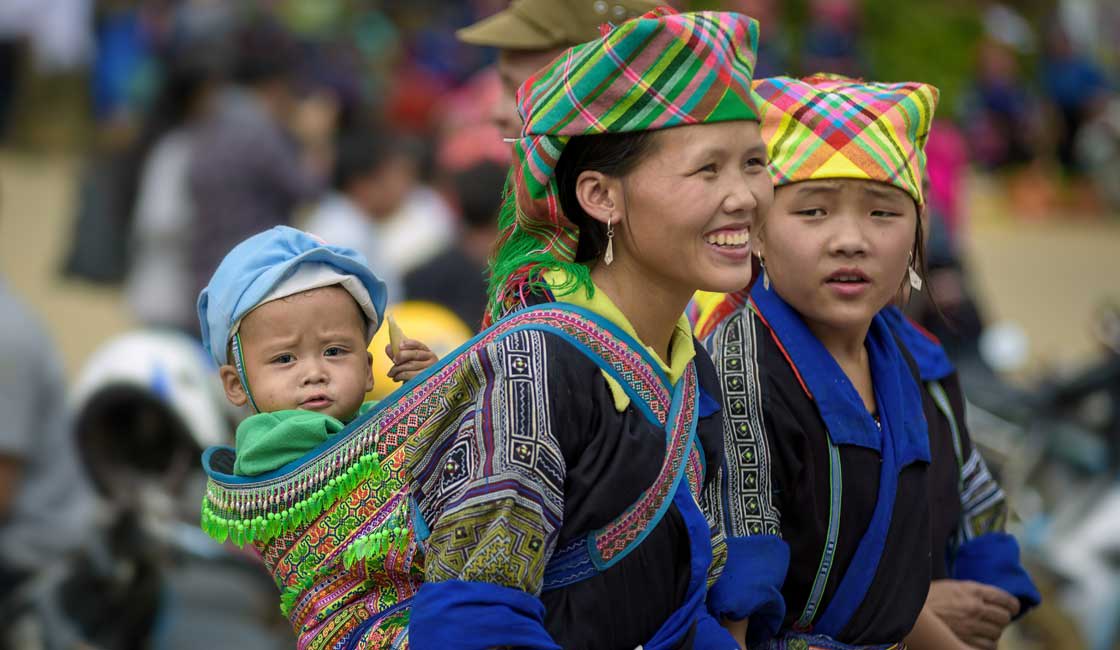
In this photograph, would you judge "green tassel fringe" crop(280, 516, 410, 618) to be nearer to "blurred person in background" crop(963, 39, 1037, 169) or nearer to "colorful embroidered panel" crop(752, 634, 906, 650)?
"colorful embroidered panel" crop(752, 634, 906, 650)

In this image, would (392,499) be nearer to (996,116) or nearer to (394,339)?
(394,339)

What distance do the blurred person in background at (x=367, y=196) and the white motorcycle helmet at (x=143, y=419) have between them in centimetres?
283

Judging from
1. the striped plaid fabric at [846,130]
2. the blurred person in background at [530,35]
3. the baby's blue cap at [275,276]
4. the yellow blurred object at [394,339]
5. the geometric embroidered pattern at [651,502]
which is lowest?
the geometric embroidered pattern at [651,502]

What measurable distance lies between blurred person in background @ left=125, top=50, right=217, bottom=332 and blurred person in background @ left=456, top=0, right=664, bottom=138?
451 cm

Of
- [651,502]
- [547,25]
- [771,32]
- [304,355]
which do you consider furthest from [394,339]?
[771,32]

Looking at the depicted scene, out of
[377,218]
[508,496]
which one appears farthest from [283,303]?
[377,218]

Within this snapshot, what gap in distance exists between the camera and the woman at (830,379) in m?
2.75

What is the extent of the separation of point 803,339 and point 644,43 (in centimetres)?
73

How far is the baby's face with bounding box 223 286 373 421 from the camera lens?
260cm

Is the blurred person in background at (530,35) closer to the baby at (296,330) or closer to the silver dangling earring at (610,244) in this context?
the baby at (296,330)

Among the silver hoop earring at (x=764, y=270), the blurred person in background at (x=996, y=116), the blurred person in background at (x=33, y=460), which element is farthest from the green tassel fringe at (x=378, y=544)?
the blurred person in background at (x=996, y=116)

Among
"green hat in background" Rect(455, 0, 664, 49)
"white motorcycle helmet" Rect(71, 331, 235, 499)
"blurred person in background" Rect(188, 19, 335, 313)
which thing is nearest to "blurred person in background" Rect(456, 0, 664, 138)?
"green hat in background" Rect(455, 0, 664, 49)

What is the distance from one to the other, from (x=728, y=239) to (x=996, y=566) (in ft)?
3.74

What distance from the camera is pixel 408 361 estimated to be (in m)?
2.65
